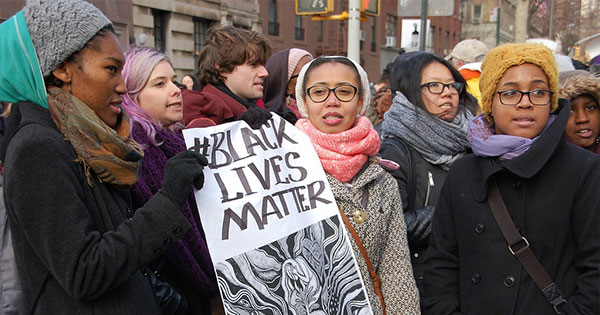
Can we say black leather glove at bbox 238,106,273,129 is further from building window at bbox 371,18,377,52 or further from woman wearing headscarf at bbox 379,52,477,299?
building window at bbox 371,18,377,52

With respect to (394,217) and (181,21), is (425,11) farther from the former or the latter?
(181,21)

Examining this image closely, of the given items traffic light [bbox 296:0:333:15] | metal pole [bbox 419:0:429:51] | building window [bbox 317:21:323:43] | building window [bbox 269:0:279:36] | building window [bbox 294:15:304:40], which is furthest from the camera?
building window [bbox 317:21:323:43]

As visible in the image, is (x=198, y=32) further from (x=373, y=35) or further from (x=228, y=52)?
(x=373, y=35)

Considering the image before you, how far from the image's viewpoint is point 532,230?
200 cm

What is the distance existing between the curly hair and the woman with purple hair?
0.41 m

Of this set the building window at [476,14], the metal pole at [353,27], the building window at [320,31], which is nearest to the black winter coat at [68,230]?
the metal pole at [353,27]

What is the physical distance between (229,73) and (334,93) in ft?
3.47

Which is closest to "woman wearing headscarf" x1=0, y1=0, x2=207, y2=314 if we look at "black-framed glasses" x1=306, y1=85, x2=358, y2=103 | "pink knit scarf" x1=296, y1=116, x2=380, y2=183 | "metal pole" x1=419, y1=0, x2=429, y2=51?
"pink knit scarf" x1=296, y1=116, x2=380, y2=183

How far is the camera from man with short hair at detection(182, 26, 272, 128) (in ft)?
9.93

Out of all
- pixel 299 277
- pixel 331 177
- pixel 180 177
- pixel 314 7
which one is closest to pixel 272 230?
pixel 299 277

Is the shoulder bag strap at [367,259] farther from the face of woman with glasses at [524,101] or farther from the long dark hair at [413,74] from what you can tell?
the long dark hair at [413,74]

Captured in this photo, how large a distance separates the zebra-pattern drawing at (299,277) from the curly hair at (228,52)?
141 centimetres

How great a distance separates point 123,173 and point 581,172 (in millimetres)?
1699

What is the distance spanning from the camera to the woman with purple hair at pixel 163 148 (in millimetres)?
2248
